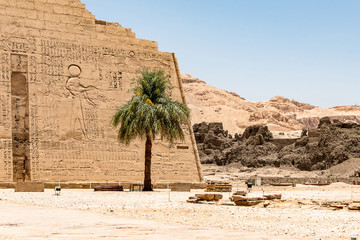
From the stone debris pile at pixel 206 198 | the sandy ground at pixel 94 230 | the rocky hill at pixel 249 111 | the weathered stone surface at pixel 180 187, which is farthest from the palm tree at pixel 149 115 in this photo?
the rocky hill at pixel 249 111

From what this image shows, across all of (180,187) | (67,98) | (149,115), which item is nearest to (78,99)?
(67,98)

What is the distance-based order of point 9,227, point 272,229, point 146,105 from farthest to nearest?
point 146,105, point 272,229, point 9,227

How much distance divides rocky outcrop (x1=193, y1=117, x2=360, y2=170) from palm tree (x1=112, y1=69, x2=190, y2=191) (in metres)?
24.3

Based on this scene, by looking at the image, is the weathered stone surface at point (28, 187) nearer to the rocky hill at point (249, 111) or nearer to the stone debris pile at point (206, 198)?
the stone debris pile at point (206, 198)

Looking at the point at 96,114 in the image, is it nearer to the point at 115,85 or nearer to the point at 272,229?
the point at 115,85

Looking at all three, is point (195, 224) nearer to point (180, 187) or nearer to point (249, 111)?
point (180, 187)

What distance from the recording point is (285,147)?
47781mm

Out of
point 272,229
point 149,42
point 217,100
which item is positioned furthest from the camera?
point 217,100

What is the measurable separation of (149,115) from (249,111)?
4430 inches

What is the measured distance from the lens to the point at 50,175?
2092 cm

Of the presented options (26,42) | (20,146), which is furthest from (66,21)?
(20,146)

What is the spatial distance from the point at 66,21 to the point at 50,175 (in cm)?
656

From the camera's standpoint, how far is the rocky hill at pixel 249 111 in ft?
360

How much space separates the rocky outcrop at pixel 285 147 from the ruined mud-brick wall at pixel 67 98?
790 inches
